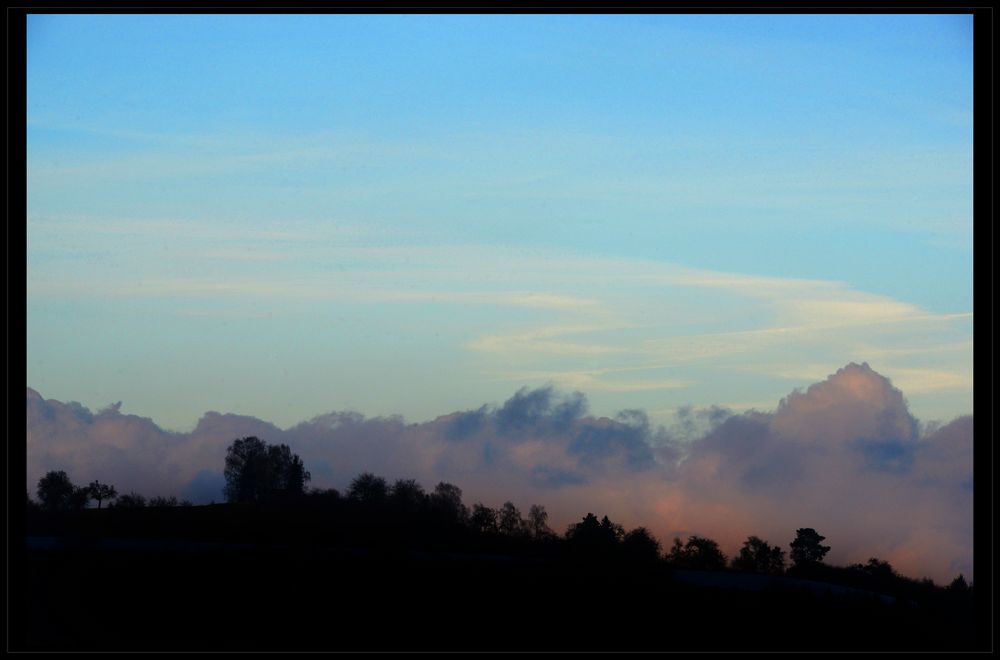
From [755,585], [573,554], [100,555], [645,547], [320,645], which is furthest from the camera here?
[645,547]

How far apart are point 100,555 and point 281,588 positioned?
9617 mm

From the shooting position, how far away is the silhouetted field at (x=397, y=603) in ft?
156

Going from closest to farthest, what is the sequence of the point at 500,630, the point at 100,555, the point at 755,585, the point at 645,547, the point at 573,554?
the point at 500,630 < the point at 100,555 < the point at 755,585 < the point at 573,554 < the point at 645,547

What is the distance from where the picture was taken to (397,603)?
5191 cm

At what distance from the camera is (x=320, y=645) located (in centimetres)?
4700

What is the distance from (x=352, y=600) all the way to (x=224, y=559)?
7400mm

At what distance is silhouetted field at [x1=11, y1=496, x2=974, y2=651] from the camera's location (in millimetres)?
47625
